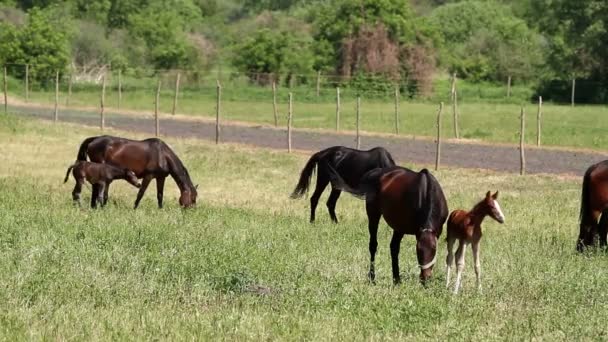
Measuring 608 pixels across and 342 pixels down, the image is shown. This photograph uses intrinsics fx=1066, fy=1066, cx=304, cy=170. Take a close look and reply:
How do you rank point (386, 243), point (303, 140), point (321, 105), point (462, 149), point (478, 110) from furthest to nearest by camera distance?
point (321, 105) < point (478, 110) < point (303, 140) < point (462, 149) < point (386, 243)

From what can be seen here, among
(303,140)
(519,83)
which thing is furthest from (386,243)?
(519,83)

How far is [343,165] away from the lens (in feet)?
63.0

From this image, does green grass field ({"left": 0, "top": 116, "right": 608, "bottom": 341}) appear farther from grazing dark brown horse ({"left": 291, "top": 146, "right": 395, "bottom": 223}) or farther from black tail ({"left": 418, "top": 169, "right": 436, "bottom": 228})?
black tail ({"left": 418, "top": 169, "right": 436, "bottom": 228})

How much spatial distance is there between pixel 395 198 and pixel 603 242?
17.4 feet

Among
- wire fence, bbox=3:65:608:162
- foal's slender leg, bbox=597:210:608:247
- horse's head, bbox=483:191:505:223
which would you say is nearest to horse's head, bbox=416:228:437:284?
horse's head, bbox=483:191:505:223

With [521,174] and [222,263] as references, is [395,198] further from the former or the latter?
[521,174]

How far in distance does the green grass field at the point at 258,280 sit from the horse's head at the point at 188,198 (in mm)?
245

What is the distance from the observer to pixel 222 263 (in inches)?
500

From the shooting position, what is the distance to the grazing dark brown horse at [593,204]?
16203mm

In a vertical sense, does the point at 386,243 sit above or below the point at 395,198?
below

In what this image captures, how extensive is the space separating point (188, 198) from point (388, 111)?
109 ft

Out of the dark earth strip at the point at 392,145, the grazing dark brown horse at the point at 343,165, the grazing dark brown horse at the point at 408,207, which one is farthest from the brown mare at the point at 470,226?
the dark earth strip at the point at 392,145

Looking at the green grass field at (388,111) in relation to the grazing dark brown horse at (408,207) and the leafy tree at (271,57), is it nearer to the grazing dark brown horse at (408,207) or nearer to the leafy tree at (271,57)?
the leafy tree at (271,57)

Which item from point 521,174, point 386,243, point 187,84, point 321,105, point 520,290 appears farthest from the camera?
point 187,84
